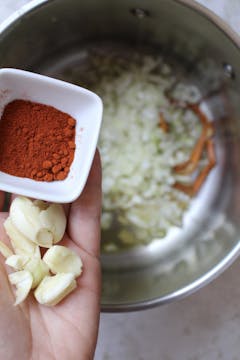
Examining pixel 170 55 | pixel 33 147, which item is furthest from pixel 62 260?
pixel 170 55

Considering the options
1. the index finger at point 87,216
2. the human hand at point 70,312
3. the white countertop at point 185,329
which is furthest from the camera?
the white countertop at point 185,329

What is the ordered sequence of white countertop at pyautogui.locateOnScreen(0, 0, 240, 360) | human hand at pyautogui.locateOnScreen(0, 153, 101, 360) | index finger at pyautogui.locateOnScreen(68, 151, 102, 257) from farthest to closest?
white countertop at pyautogui.locateOnScreen(0, 0, 240, 360) → index finger at pyautogui.locateOnScreen(68, 151, 102, 257) → human hand at pyautogui.locateOnScreen(0, 153, 101, 360)

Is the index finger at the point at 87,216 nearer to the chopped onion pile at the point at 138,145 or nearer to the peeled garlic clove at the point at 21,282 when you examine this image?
the peeled garlic clove at the point at 21,282

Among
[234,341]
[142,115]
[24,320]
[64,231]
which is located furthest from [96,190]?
[234,341]

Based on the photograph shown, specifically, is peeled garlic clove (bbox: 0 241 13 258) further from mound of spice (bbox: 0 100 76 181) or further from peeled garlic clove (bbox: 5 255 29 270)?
mound of spice (bbox: 0 100 76 181)

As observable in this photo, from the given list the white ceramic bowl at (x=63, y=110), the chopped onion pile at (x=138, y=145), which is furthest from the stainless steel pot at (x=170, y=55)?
the white ceramic bowl at (x=63, y=110)

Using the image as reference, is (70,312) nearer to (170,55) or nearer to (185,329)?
(185,329)

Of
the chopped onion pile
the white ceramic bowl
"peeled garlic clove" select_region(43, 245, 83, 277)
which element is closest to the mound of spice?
the white ceramic bowl
